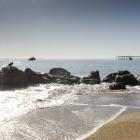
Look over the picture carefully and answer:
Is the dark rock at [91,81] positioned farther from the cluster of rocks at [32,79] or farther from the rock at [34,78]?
the rock at [34,78]

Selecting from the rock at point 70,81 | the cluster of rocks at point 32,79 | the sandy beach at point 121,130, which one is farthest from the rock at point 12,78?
the sandy beach at point 121,130

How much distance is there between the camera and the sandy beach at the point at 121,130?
69.7ft

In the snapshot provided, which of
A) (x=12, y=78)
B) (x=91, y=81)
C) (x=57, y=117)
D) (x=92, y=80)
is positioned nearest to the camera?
(x=57, y=117)

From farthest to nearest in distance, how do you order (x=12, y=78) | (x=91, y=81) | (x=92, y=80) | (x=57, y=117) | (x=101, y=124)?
(x=92, y=80)
(x=91, y=81)
(x=12, y=78)
(x=57, y=117)
(x=101, y=124)

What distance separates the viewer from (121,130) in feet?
75.6

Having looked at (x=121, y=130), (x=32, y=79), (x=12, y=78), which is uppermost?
(x=12, y=78)

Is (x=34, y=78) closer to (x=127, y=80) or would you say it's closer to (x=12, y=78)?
(x=12, y=78)

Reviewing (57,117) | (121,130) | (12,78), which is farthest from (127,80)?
(121,130)

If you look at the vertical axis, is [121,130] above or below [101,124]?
above

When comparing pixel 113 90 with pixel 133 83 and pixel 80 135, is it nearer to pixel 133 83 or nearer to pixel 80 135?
pixel 133 83

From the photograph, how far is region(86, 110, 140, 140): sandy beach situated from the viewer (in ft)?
69.7

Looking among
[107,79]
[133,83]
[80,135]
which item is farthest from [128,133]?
[107,79]

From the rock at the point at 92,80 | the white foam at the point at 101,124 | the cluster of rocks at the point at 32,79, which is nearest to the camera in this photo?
the white foam at the point at 101,124

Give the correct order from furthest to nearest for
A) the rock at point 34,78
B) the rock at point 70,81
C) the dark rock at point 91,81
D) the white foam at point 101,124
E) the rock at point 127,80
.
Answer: the rock at point 34,78, the rock at point 70,81, the dark rock at point 91,81, the rock at point 127,80, the white foam at point 101,124
